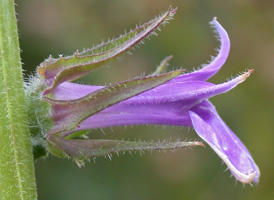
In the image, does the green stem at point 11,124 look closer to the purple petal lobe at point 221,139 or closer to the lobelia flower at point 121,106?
the lobelia flower at point 121,106

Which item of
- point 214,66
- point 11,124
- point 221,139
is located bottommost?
point 221,139

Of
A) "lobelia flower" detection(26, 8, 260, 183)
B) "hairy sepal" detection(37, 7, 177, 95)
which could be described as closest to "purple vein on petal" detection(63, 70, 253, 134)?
"lobelia flower" detection(26, 8, 260, 183)

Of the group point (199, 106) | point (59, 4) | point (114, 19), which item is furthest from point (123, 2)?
point (199, 106)

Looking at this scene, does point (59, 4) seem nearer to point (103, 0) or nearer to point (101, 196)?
point (103, 0)

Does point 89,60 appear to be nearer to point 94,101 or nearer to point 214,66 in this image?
point 94,101

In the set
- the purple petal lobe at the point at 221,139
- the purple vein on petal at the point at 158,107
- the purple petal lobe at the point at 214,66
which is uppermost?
the purple petal lobe at the point at 214,66

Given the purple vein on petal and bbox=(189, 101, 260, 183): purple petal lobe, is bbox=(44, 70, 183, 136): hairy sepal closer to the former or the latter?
the purple vein on petal

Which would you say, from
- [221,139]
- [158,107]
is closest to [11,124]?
[158,107]

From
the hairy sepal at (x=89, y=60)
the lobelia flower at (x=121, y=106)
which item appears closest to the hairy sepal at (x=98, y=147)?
the lobelia flower at (x=121, y=106)
